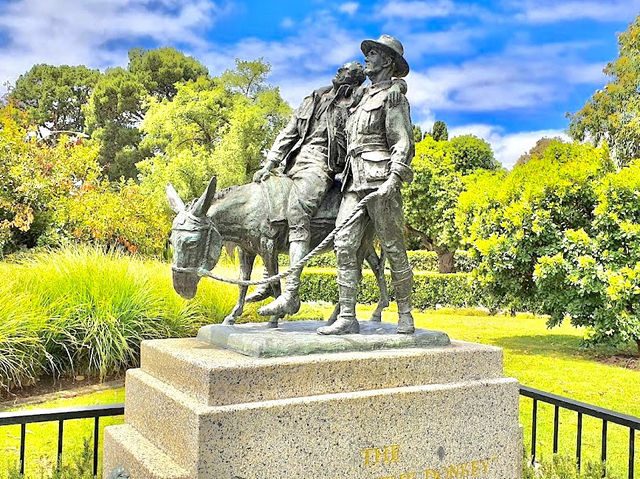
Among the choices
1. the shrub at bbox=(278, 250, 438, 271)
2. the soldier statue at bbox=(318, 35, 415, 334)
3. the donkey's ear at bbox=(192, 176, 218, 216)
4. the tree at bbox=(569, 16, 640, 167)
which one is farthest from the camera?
the shrub at bbox=(278, 250, 438, 271)

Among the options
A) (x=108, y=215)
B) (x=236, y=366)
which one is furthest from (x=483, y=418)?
(x=108, y=215)

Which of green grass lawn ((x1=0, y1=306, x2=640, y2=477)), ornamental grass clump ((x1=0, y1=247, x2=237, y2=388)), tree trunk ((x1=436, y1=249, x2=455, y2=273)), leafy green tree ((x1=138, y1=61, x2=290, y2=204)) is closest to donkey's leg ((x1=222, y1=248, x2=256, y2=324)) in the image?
green grass lawn ((x1=0, y1=306, x2=640, y2=477))

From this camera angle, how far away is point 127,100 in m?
32.9

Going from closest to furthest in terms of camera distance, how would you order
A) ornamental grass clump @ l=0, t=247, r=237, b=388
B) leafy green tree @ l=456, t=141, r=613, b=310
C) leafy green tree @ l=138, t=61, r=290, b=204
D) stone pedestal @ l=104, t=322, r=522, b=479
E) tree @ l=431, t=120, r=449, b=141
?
stone pedestal @ l=104, t=322, r=522, b=479 < ornamental grass clump @ l=0, t=247, r=237, b=388 < leafy green tree @ l=456, t=141, r=613, b=310 < leafy green tree @ l=138, t=61, r=290, b=204 < tree @ l=431, t=120, r=449, b=141

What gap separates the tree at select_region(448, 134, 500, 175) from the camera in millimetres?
27188

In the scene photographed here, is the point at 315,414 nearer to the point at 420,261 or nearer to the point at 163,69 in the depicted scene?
the point at 420,261

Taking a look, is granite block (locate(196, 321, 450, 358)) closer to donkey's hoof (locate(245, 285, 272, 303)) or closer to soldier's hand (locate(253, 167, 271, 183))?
donkey's hoof (locate(245, 285, 272, 303))

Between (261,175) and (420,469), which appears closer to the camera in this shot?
(420,469)

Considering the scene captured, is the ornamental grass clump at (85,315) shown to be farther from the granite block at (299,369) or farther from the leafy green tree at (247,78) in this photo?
the leafy green tree at (247,78)

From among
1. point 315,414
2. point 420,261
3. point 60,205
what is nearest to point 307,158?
point 315,414

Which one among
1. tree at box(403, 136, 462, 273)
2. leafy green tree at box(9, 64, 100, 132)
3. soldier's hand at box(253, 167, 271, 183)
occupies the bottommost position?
soldier's hand at box(253, 167, 271, 183)

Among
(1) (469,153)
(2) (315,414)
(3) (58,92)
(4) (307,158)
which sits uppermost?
(3) (58,92)

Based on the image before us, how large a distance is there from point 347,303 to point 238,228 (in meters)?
0.92

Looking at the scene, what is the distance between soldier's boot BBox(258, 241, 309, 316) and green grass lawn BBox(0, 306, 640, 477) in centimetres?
245
